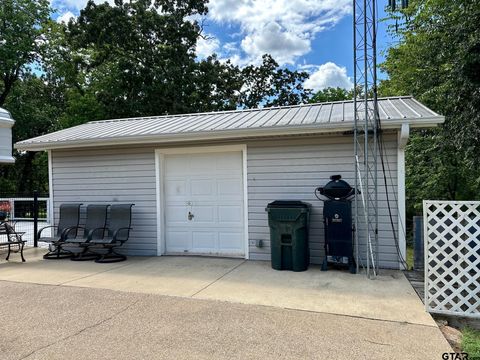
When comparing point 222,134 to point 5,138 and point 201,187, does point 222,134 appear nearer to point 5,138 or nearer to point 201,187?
point 201,187

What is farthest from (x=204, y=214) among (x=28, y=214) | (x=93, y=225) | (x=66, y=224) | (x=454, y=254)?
(x=28, y=214)

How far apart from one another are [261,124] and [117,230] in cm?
330

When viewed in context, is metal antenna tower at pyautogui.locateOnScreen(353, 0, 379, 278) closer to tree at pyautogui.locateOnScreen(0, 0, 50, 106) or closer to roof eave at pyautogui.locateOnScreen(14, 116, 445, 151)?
roof eave at pyautogui.locateOnScreen(14, 116, 445, 151)

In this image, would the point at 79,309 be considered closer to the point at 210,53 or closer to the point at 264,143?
the point at 264,143

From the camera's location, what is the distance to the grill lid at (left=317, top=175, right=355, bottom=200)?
5.69 metres

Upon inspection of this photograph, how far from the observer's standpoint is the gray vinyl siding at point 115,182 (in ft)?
24.1

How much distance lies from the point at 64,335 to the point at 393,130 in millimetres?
5202

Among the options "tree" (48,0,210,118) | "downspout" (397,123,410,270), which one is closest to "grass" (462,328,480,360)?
"downspout" (397,123,410,270)

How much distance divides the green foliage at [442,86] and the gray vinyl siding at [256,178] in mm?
3658

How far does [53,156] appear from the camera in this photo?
26.5ft

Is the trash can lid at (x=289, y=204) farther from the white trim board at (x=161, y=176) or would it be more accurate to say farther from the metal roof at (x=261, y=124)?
the white trim board at (x=161, y=176)

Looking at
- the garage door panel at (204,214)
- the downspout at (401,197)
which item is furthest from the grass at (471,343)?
the garage door panel at (204,214)

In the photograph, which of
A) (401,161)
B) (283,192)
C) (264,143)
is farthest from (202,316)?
(401,161)

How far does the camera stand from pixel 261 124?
21.3 feet
